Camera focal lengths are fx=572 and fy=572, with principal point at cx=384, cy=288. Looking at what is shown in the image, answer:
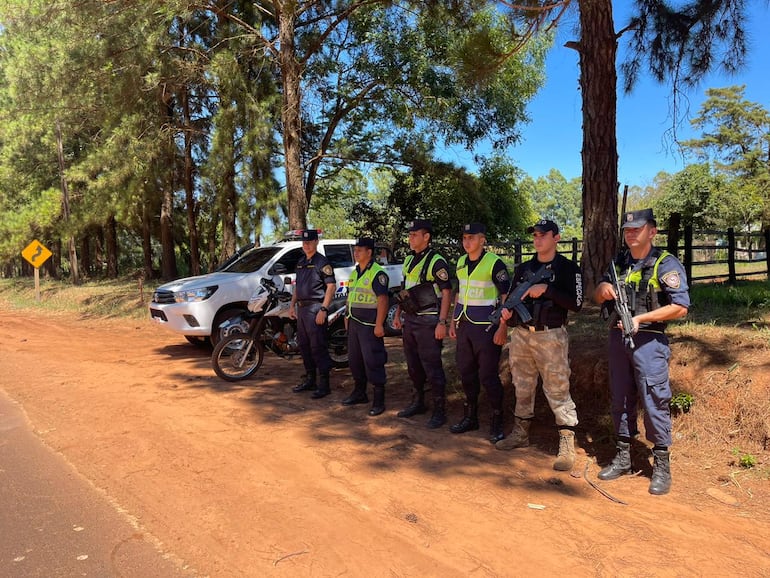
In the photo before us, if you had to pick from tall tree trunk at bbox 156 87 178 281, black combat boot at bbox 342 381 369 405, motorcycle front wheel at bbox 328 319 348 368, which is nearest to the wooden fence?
motorcycle front wheel at bbox 328 319 348 368

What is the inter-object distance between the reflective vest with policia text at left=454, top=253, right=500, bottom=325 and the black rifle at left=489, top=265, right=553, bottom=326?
1.01 ft

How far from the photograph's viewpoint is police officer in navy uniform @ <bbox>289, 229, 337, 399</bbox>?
22.0 ft

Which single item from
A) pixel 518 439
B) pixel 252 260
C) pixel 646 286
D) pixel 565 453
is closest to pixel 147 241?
pixel 252 260

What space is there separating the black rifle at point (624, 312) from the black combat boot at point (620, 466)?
811 millimetres

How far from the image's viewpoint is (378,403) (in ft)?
19.9

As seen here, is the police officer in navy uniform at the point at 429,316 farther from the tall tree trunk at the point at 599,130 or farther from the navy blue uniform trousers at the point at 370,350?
the tall tree trunk at the point at 599,130

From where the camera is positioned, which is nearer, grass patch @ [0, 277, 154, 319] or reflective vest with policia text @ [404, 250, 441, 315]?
reflective vest with policia text @ [404, 250, 441, 315]

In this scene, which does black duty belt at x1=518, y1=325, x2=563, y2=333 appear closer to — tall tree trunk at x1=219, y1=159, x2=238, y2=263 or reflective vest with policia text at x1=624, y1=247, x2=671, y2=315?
reflective vest with policia text at x1=624, y1=247, x2=671, y2=315

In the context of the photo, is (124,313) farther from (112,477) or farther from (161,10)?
(112,477)

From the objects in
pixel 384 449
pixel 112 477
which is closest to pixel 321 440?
pixel 384 449

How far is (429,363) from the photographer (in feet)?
18.3

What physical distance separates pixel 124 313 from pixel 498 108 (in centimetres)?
1256

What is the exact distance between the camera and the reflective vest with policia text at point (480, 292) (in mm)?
4984

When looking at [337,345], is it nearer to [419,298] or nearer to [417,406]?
[417,406]
